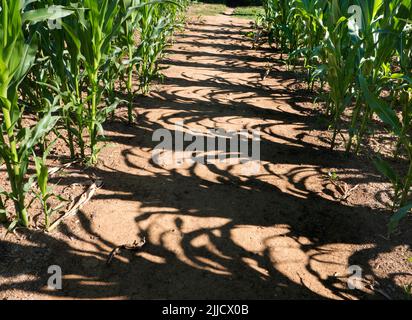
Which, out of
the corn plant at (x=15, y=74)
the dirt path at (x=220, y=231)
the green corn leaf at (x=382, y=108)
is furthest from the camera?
the green corn leaf at (x=382, y=108)

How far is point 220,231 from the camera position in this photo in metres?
2.13

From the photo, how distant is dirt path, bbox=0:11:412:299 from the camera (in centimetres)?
178

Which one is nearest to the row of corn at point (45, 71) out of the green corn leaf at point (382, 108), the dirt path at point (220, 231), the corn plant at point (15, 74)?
the corn plant at point (15, 74)

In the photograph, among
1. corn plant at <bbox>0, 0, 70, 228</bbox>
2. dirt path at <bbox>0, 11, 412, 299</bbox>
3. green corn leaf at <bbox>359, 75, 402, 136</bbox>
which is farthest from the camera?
green corn leaf at <bbox>359, 75, 402, 136</bbox>

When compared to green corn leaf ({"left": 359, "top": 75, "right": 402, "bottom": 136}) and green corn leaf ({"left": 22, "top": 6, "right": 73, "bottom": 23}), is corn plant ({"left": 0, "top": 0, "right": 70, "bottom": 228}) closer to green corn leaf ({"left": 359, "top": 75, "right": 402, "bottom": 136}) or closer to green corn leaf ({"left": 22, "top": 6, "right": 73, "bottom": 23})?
green corn leaf ({"left": 22, "top": 6, "right": 73, "bottom": 23})

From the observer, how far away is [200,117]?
3.64 m

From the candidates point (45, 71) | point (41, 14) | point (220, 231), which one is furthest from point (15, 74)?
point (220, 231)

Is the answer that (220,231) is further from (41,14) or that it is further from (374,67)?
(374,67)

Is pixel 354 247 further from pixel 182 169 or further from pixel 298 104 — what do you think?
pixel 298 104

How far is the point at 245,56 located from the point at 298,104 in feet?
7.90

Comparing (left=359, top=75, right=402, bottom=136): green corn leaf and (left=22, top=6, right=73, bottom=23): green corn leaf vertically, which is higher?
(left=22, top=6, right=73, bottom=23): green corn leaf

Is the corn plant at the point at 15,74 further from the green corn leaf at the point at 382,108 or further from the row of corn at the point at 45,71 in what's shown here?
the green corn leaf at the point at 382,108

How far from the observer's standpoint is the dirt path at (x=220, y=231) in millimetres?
1782

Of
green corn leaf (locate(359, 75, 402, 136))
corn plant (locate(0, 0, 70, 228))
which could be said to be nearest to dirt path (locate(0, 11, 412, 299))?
corn plant (locate(0, 0, 70, 228))
